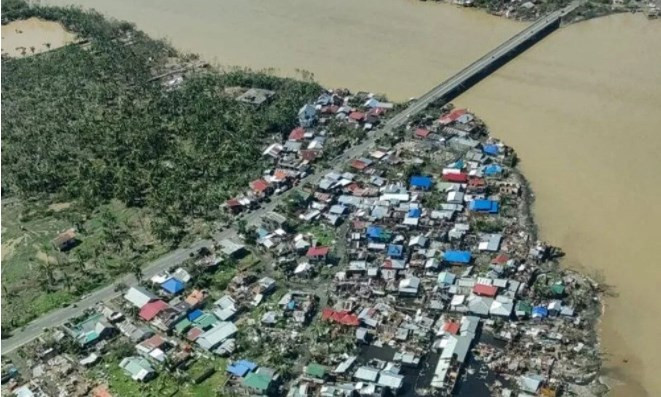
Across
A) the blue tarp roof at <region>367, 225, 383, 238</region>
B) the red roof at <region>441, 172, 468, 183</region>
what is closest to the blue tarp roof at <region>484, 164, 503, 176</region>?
the red roof at <region>441, 172, 468, 183</region>

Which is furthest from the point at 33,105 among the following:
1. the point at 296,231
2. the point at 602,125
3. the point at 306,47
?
the point at 602,125

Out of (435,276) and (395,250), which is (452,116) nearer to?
(395,250)

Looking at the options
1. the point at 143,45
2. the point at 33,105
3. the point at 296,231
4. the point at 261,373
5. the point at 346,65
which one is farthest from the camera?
the point at 143,45

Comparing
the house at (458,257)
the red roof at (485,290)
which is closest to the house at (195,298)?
the house at (458,257)

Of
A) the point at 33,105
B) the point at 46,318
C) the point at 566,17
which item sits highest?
the point at 566,17

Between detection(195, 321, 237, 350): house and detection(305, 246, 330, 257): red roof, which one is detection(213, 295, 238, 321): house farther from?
detection(305, 246, 330, 257): red roof

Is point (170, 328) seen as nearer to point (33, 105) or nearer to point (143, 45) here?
point (33, 105)
